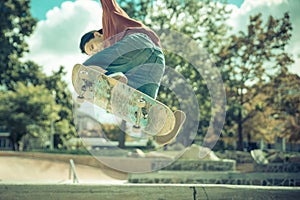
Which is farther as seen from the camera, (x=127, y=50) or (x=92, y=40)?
(x=92, y=40)

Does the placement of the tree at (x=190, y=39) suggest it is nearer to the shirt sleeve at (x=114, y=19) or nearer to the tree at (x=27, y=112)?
the tree at (x=27, y=112)

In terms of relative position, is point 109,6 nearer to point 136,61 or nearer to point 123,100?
point 136,61

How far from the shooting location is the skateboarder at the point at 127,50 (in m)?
3.77

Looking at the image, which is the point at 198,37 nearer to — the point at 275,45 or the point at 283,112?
the point at 275,45

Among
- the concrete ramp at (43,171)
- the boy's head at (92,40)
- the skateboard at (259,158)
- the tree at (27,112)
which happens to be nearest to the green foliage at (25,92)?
the tree at (27,112)

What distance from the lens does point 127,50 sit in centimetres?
380

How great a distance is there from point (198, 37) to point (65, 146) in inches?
418

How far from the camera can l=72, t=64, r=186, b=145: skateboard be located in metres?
4.04

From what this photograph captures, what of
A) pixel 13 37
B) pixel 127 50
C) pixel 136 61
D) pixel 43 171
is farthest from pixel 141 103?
pixel 13 37

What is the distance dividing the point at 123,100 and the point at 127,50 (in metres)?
0.65

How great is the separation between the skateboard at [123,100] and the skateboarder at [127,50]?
0.13 metres

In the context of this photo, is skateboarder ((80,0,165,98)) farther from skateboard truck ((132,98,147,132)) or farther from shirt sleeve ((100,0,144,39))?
skateboard truck ((132,98,147,132))

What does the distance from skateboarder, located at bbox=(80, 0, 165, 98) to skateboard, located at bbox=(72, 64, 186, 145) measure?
0.44 ft

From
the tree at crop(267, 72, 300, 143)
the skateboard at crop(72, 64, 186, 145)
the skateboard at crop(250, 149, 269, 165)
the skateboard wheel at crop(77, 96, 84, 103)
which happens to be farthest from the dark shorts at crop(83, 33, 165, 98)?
the tree at crop(267, 72, 300, 143)
